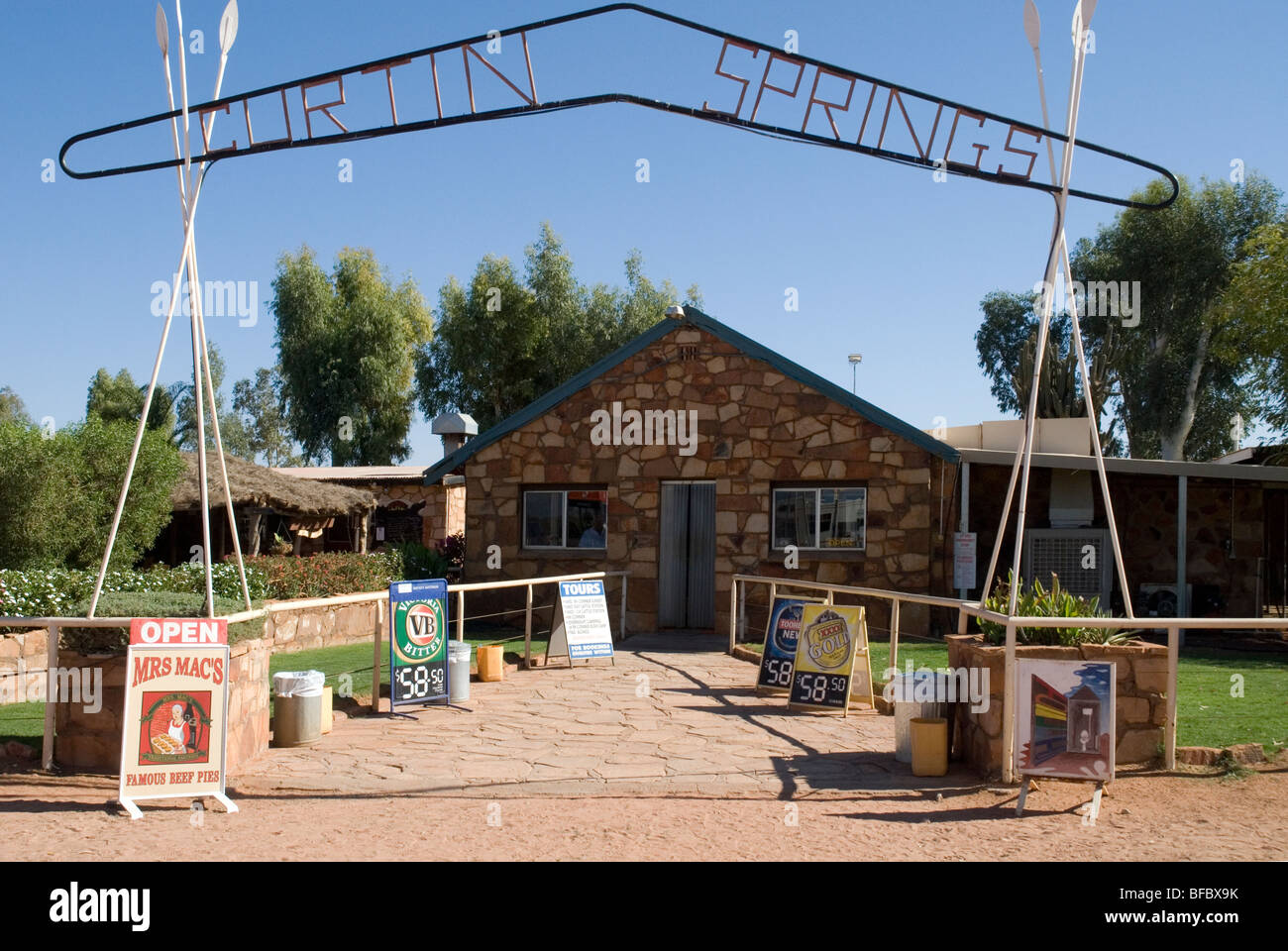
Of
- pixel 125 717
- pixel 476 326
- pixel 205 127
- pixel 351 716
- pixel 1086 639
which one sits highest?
pixel 476 326

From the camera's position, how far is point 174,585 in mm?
12016

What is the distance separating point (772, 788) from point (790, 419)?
9.26 metres

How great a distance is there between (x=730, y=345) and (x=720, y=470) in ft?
6.24

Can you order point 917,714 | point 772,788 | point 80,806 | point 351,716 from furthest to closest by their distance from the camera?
point 351,716 < point 917,714 < point 772,788 < point 80,806

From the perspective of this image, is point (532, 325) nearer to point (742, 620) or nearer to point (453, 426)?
point (453, 426)

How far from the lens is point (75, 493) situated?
17375 mm

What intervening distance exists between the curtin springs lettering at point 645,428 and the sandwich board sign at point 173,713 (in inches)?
390

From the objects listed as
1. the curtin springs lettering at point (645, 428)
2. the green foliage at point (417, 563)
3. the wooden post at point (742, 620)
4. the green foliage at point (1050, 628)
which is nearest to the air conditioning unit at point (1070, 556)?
the wooden post at point (742, 620)

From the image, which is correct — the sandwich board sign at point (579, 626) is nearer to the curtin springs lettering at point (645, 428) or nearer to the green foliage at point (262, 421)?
the curtin springs lettering at point (645, 428)

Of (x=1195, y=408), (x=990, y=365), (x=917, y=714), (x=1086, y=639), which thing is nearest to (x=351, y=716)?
(x=917, y=714)

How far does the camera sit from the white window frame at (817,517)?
15.2 metres

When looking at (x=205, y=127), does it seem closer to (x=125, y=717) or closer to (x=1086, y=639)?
(x=125, y=717)

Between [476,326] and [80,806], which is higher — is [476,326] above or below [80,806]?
above

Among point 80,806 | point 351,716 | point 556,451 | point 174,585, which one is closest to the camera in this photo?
point 80,806
